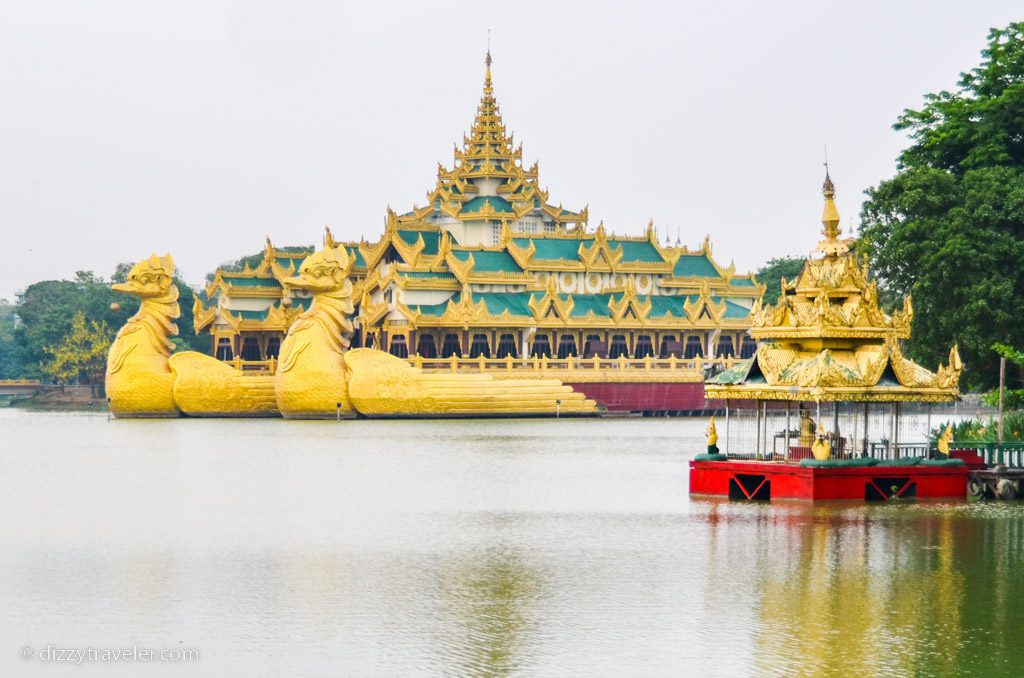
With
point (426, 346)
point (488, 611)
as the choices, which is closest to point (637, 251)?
point (426, 346)

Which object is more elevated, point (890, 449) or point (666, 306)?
point (666, 306)

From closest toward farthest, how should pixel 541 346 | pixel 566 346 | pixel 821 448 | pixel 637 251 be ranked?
pixel 821 448 < pixel 541 346 < pixel 566 346 < pixel 637 251

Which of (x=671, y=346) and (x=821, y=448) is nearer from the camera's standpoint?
(x=821, y=448)

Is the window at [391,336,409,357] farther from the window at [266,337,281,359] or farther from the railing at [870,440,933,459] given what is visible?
the railing at [870,440,933,459]

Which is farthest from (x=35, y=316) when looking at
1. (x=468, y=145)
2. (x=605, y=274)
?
(x=605, y=274)

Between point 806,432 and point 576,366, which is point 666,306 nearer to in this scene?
point 576,366

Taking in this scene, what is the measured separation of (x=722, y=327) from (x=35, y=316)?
5136 centimetres

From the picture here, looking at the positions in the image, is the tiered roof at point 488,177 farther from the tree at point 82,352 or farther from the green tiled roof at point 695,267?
the tree at point 82,352

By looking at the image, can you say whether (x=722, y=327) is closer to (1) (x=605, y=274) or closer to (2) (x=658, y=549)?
(1) (x=605, y=274)

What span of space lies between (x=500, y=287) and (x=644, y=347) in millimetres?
6961

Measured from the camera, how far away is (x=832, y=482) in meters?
31.0

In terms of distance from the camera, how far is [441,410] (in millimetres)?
67125

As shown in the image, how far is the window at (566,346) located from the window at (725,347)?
667 cm

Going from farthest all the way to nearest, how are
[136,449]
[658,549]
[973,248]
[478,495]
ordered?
[136,449] < [973,248] < [478,495] < [658,549]
